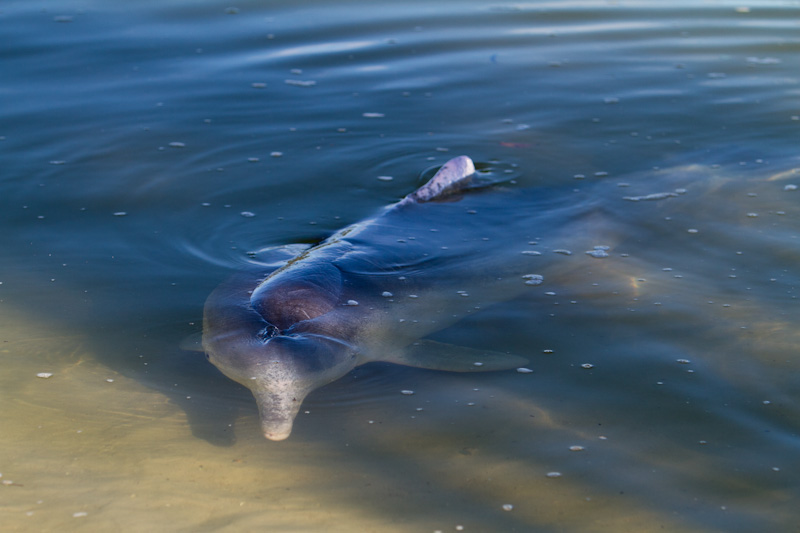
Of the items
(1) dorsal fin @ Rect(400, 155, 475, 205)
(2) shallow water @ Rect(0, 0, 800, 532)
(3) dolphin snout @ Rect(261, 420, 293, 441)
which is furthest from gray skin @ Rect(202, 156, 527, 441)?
(1) dorsal fin @ Rect(400, 155, 475, 205)

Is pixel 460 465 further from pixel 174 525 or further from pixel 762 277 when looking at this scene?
pixel 762 277

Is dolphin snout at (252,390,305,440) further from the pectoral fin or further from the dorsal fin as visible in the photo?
the dorsal fin

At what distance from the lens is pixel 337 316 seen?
4.88m

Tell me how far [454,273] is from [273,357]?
5.67 feet

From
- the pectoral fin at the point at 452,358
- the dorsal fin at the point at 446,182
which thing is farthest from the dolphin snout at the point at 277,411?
the dorsal fin at the point at 446,182

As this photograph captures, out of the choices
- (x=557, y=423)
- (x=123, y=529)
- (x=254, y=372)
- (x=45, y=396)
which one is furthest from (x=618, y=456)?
(x=45, y=396)

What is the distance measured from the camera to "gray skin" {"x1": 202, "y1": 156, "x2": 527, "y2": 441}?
4359 mm

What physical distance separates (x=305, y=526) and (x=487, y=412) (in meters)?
1.23

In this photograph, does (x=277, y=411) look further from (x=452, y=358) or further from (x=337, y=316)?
(x=452, y=358)

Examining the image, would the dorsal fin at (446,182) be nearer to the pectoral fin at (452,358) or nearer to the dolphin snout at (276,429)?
the pectoral fin at (452,358)

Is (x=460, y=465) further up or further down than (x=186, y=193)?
further down

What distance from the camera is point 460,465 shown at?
150 inches

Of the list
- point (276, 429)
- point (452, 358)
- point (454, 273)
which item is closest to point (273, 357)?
point (276, 429)

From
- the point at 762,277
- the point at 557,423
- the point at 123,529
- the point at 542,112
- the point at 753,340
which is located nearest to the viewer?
the point at 123,529
